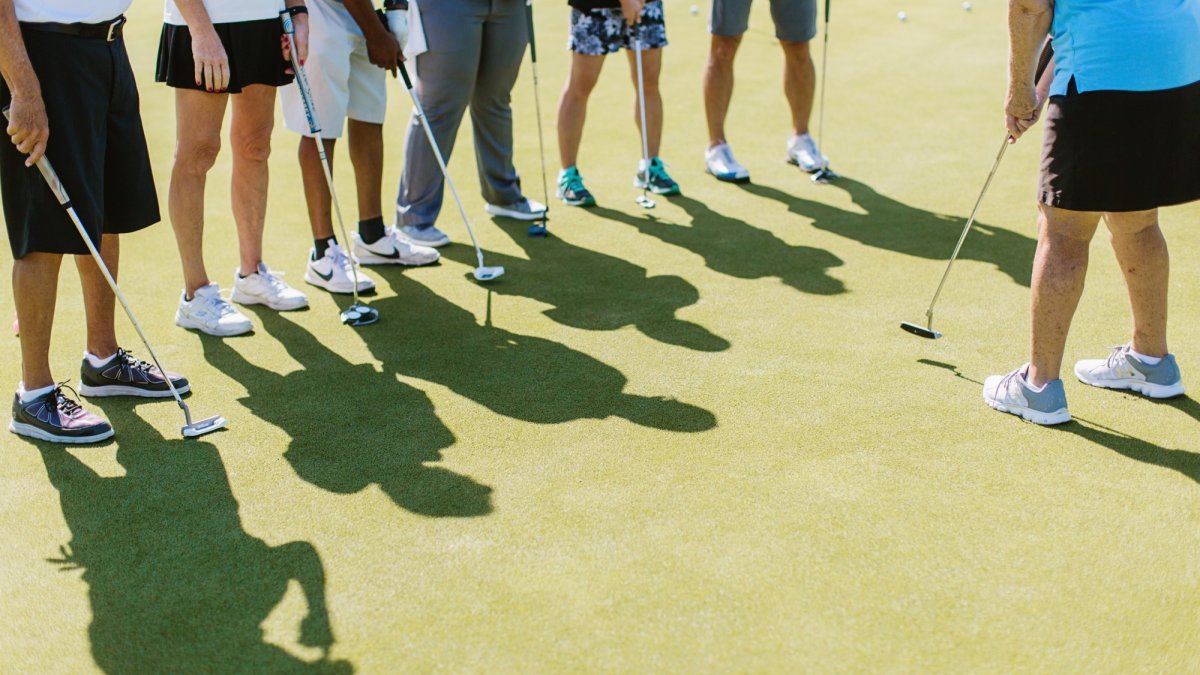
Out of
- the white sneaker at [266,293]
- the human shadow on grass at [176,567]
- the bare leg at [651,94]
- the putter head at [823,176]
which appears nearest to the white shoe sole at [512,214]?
the bare leg at [651,94]

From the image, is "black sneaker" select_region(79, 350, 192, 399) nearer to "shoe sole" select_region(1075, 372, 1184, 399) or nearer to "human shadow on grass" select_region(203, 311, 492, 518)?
"human shadow on grass" select_region(203, 311, 492, 518)

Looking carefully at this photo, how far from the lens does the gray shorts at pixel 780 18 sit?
5984mm

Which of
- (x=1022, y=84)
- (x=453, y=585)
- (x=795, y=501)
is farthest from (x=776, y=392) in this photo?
(x=453, y=585)

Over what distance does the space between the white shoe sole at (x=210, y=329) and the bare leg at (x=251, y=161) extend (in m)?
0.35

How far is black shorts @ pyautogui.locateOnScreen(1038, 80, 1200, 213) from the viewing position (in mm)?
3141

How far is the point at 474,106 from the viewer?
213 inches

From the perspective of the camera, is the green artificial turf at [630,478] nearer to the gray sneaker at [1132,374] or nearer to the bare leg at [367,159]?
the gray sneaker at [1132,374]

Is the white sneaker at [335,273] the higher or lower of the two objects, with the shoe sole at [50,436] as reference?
higher

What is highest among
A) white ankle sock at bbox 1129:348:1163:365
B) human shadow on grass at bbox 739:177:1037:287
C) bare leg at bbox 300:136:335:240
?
bare leg at bbox 300:136:335:240

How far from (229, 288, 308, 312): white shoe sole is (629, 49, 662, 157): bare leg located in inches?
86.4

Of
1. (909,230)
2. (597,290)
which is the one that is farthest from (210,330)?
(909,230)

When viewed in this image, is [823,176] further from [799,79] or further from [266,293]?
[266,293]

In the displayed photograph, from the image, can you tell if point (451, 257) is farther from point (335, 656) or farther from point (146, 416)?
point (335, 656)

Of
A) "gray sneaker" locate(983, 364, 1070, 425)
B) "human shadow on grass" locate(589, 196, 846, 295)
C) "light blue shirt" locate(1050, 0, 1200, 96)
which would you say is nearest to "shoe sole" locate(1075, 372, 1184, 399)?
"gray sneaker" locate(983, 364, 1070, 425)
